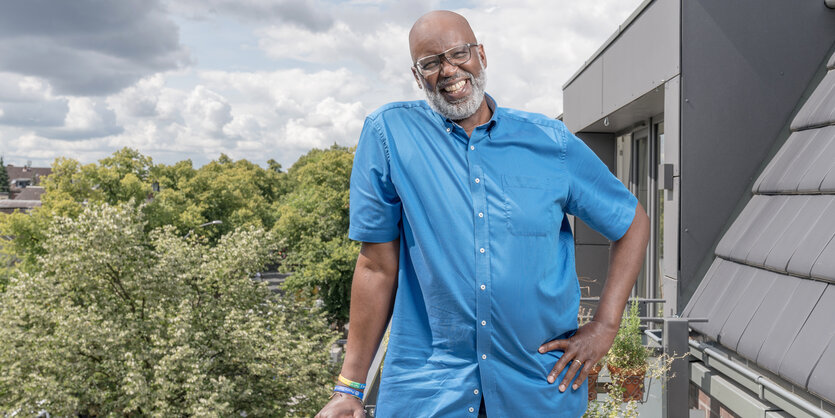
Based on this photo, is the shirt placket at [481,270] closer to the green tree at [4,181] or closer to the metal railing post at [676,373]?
the metal railing post at [676,373]

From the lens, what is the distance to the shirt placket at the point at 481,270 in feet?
5.27

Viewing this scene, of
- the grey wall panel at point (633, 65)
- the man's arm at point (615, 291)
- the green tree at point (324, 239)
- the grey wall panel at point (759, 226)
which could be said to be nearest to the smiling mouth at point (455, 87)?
the man's arm at point (615, 291)

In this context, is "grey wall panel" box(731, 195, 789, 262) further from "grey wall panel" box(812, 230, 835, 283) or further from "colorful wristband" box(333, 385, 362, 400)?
"colorful wristband" box(333, 385, 362, 400)

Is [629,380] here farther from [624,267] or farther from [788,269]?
[624,267]

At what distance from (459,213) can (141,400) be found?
15.5m

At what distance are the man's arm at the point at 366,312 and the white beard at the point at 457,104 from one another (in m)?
0.37

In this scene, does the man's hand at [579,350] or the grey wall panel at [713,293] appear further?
the grey wall panel at [713,293]

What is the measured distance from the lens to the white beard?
5.74 ft

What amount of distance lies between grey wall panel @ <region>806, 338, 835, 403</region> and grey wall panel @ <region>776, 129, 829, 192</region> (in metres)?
1.51

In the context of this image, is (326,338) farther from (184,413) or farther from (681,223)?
(681,223)

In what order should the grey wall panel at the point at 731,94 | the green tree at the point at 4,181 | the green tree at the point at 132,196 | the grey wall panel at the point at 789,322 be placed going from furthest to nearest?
the green tree at the point at 4,181, the green tree at the point at 132,196, the grey wall panel at the point at 731,94, the grey wall panel at the point at 789,322

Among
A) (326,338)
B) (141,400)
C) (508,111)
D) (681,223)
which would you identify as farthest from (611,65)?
(326,338)

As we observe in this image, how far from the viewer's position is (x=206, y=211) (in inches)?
1689

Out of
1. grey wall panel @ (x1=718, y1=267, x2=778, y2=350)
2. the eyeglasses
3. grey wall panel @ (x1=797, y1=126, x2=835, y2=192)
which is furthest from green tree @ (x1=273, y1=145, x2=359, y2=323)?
the eyeglasses
